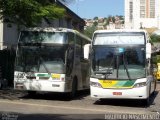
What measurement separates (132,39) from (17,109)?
5.83 m

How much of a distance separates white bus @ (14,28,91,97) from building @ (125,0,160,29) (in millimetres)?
80211

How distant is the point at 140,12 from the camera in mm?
103438

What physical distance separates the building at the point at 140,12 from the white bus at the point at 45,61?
8021cm

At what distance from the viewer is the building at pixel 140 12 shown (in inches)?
3991

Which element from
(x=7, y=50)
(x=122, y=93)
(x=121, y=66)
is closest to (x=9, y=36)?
(x=7, y=50)

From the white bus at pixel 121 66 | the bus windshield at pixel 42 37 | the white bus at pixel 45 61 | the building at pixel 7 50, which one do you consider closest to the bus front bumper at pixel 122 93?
the white bus at pixel 121 66

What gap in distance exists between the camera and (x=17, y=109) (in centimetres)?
1569

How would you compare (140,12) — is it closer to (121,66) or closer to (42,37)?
(42,37)

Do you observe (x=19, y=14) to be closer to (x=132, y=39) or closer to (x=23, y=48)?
(x=23, y=48)

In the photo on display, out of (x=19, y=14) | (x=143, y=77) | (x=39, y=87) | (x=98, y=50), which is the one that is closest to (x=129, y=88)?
(x=143, y=77)

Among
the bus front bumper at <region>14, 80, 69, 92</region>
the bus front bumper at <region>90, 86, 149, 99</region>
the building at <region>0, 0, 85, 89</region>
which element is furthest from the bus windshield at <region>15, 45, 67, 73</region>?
the building at <region>0, 0, 85, 89</region>

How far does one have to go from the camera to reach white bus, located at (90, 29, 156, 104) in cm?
1795

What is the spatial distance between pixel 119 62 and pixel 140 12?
86.6 m

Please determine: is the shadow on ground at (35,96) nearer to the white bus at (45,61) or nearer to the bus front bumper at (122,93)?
the white bus at (45,61)
